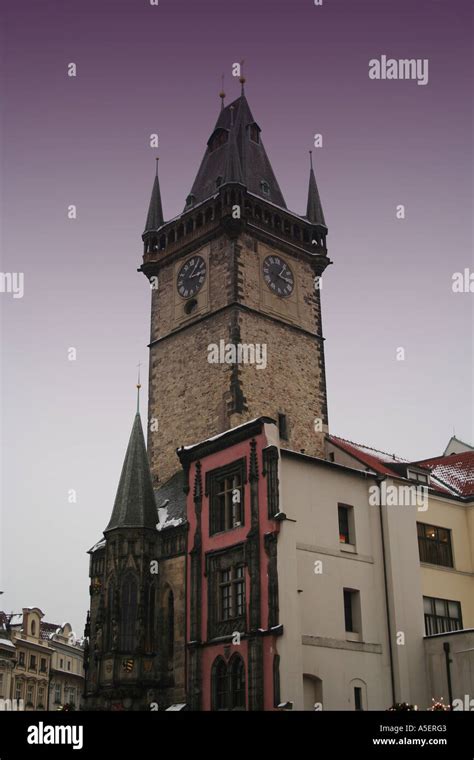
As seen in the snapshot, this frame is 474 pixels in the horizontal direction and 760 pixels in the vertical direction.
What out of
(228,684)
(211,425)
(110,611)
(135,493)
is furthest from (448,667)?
(211,425)

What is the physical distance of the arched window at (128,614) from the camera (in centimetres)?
4063

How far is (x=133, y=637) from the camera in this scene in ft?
134

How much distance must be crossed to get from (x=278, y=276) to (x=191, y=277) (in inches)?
198

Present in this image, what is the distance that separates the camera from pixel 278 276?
175 feet

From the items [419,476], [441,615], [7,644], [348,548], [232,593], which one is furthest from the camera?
[7,644]

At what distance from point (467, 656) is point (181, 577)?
12.6 metres

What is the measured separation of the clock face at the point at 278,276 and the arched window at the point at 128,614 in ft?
62.9

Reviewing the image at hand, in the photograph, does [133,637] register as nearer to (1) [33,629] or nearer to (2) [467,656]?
(2) [467,656]

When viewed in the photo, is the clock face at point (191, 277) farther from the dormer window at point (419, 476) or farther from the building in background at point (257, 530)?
the dormer window at point (419, 476)

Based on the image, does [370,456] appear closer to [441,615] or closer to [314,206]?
[441,615]

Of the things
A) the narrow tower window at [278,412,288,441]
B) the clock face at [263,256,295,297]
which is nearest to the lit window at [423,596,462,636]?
the narrow tower window at [278,412,288,441]

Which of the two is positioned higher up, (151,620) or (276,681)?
(151,620)

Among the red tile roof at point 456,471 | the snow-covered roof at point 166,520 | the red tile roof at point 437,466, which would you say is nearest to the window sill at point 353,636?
the red tile roof at point 437,466
